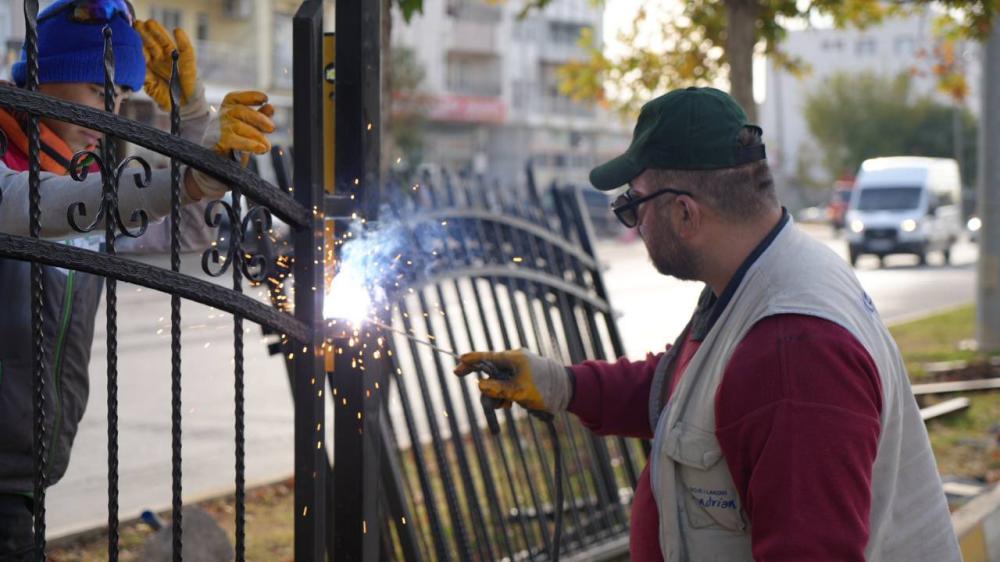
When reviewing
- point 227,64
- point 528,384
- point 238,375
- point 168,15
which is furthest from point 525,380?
point 227,64

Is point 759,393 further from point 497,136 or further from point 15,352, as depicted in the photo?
point 497,136

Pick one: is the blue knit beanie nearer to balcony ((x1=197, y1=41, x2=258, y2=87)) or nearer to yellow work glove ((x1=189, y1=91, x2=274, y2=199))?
yellow work glove ((x1=189, y1=91, x2=274, y2=199))

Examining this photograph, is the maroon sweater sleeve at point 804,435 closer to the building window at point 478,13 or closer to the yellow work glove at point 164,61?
the yellow work glove at point 164,61

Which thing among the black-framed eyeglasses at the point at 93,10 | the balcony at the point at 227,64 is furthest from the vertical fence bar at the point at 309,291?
the balcony at the point at 227,64

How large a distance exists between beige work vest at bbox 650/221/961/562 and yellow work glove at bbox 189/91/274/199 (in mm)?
1032

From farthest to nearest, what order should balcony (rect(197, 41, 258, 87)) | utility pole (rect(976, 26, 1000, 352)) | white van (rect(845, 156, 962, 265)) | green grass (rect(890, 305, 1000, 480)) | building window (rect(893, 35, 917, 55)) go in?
building window (rect(893, 35, 917, 55)) < balcony (rect(197, 41, 258, 87)) < white van (rect(845, 156, 962, 265)) < utility pole (rect(976, 26, 1000, 352)) < green grass (rect(890, 305, 1000, 480))

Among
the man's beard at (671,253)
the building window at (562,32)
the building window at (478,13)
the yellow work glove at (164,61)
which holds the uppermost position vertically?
the building window at (562,32)

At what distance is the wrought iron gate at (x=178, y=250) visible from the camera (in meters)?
2.04

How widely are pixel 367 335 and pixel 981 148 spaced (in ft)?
36.1

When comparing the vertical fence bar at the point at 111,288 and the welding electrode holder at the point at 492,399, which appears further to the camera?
the welding electrode holder at the point at 492,399

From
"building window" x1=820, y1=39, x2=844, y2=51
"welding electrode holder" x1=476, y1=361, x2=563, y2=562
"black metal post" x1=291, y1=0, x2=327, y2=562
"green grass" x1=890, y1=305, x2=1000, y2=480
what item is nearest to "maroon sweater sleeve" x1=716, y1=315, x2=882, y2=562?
"welding electrode holder" x1=476, y1=361, x2=563, y2=562

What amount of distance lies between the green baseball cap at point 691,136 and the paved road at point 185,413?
3.32ft

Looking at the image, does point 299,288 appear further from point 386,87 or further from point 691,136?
point 386,87

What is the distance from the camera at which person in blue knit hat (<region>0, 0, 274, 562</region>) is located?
2.31m
